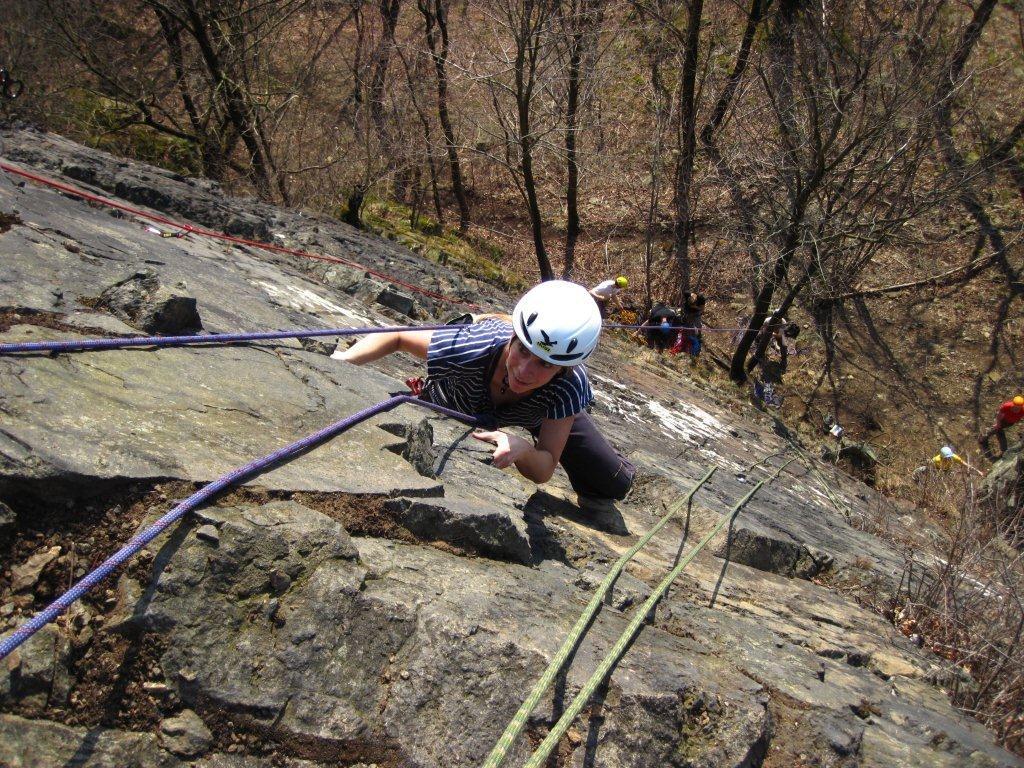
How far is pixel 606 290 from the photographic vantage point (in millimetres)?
12102

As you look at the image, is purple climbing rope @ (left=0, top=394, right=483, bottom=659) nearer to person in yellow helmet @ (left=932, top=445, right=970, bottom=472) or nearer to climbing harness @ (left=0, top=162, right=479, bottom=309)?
climbing harness @ (left=0, top=162, right=479, bottom=309)

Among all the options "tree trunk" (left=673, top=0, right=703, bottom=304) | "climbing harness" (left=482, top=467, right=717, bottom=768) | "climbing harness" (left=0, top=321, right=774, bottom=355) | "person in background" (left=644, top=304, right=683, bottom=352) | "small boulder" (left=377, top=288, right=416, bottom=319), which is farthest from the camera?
"tree trunk" (left=673, top=0, right=703, bottom=304)

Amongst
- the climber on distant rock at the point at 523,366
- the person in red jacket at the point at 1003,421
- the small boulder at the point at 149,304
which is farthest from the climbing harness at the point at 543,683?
the person in red jacket at the point at 1003,421

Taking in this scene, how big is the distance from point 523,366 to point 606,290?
9.29 metres

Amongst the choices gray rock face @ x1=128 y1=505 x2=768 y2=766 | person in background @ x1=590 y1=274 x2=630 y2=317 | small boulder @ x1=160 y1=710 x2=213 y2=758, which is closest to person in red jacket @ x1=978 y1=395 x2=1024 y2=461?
person in background @ x1=590 y1=274 x2=630 y2=317

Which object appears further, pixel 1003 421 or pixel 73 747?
pixel 1003 421

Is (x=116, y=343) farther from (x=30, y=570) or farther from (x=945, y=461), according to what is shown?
(x=945, y=461)

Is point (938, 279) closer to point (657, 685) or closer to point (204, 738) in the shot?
point (657, 685)

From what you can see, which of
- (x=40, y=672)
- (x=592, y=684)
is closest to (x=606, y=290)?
(x=592, y=684)

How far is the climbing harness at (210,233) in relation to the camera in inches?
195

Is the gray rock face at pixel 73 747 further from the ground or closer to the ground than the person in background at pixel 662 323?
closer to the ground

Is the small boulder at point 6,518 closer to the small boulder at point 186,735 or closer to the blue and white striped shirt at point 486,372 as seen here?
the small boulder at point 186,735

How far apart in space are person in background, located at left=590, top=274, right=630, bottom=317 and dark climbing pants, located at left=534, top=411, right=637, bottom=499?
262 inches

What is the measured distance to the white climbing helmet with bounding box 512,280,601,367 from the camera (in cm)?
293
